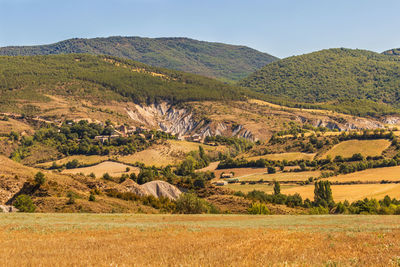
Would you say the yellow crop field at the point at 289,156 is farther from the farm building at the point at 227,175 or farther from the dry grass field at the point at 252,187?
the dry grass field at the point at 252,187

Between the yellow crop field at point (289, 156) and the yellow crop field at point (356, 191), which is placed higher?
the yellow crop field at point (289, 156)

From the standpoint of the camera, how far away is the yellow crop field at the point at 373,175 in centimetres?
12977

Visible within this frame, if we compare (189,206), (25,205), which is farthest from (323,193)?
(25,205)

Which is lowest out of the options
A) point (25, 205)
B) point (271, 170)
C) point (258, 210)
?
point (271, 170)

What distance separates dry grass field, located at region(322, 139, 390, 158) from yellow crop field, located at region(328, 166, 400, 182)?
73.6ft

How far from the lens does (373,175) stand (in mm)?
136125

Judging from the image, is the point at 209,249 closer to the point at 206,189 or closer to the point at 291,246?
the point at 291,246

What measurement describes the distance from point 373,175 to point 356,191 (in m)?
25.4

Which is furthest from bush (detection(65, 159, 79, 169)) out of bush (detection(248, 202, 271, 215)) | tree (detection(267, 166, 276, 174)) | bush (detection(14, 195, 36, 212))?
bush (detection(14, 195, 36, 212))

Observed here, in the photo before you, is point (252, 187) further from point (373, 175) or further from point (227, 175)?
point (373, 175)

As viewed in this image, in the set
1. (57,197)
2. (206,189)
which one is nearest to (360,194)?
(206,189)

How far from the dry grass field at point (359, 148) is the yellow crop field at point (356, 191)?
45.0 meters

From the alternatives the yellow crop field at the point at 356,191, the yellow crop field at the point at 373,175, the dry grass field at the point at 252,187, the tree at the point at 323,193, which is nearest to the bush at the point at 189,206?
the tree at the point at 323,193

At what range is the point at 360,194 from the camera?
110 m
